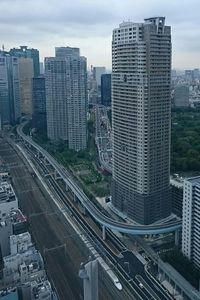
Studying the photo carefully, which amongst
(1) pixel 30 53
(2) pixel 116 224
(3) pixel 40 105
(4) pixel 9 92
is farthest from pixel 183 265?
(1) pixel 30 53

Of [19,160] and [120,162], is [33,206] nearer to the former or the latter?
[120,162]

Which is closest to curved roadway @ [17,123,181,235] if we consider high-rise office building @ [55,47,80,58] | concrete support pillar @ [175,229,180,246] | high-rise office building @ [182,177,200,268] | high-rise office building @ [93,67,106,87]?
concrete support pillar @ [175,229,180,246]

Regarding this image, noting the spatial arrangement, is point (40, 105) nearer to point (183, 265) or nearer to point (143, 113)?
point (143, 113)

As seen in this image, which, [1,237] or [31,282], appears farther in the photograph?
[1,237]

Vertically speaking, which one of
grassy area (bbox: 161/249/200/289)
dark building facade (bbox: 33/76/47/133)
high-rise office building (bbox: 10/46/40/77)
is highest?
high-rise office building (bbox: 10/46/40/77)

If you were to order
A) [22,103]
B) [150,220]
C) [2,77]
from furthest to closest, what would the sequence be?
[22,103]
[2,77]
[150,220]

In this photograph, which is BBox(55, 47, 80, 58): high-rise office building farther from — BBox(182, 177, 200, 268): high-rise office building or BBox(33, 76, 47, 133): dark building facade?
BBox(182, 177, 200, 268): high-rise office building

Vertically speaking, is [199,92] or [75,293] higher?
[199,92]

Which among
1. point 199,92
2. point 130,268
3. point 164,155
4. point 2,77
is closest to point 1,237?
point 130,268
